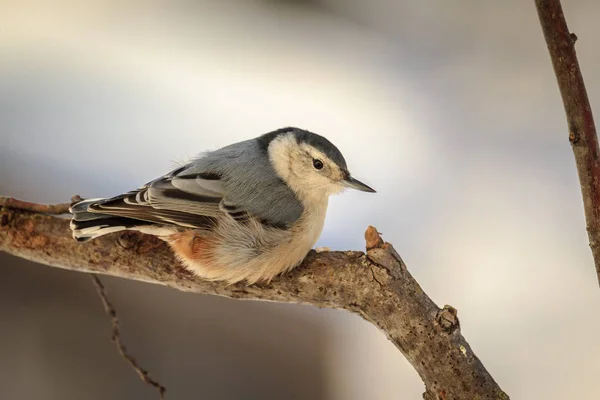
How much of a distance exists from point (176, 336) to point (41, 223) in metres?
0.80

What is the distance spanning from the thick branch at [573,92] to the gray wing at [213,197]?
0.61 metres

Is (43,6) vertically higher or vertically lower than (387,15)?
lower

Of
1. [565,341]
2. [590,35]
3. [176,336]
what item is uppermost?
[590,35]

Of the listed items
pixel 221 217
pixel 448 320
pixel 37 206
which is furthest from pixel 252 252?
pixel 37 206

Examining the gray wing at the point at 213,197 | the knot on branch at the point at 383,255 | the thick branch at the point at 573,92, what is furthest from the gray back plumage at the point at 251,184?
the thick branch at the point at 573,92

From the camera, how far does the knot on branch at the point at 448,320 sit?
107cm

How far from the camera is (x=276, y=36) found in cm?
272

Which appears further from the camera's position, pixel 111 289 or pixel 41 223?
pixel 111 289

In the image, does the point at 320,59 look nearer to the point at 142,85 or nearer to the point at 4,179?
the point at 142,85

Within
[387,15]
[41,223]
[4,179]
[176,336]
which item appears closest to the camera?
[41,223]

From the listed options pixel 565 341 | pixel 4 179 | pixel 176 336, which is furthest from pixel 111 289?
pixel 565 341

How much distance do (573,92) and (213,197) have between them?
0.73 m

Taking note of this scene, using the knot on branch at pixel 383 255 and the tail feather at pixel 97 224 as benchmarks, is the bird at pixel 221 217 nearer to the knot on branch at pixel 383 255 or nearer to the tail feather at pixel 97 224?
the tail feather at pixel 97 224

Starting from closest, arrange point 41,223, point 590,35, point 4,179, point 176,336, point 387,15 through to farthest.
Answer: point 41,223 < point 176,336 < point 4,179 < point 590,35 < point 387,15
